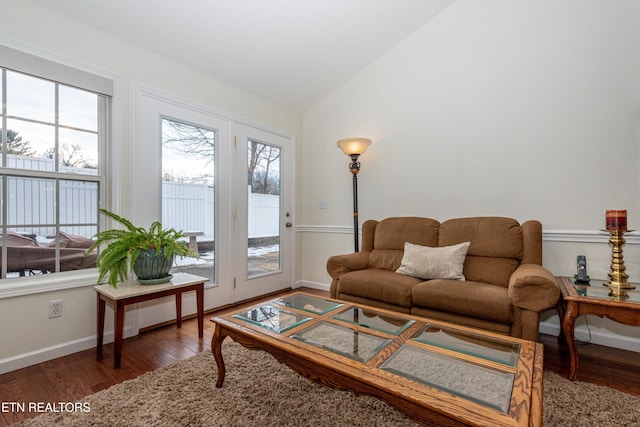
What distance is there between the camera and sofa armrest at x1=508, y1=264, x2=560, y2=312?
6.04 feet

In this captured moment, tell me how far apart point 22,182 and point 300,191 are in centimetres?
269

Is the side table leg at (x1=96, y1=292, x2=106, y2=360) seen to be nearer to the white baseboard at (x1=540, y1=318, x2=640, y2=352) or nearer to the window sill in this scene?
the window sill

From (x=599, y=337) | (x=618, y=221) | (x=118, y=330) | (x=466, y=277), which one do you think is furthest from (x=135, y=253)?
(x=599, y=337)

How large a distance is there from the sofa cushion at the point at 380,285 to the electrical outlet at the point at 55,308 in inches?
79.1

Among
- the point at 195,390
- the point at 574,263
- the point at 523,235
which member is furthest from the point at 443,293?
the point at 195,390

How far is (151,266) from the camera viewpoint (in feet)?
7.31

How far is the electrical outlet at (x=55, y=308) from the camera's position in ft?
6.75

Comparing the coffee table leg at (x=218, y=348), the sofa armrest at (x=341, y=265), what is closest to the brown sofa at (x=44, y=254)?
the coffee table leg at (x=218, y=348)

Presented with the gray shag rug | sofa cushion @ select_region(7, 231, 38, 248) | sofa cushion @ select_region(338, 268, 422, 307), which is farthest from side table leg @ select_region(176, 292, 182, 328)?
sofa cushion @ select_region(338, 268, 422, 307)

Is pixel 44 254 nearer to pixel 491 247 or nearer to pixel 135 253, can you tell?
pixel 135 253

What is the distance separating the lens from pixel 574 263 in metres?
2.46

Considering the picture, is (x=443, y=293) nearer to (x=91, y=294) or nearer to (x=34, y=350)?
(x=91, y=294)

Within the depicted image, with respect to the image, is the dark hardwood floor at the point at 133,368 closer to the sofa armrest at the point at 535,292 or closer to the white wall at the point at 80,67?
the white wall at the point at 80,67

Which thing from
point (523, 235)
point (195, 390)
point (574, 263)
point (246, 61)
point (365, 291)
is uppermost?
point (246, 61)
